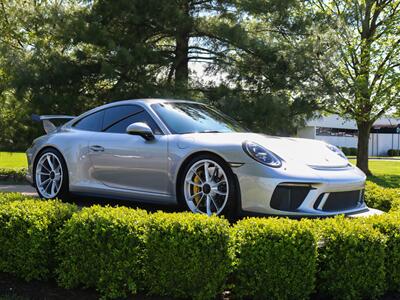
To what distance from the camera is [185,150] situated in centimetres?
471

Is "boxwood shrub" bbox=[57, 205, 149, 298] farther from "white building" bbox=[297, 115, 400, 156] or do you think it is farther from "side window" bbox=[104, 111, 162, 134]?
"white building" bbox=[297, 115, 400, 156]

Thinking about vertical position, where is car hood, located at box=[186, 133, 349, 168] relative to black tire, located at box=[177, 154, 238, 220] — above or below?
above

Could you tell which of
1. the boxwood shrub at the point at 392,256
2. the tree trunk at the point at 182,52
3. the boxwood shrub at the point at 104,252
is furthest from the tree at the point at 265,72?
the boxwood shrub at the point at 104,252

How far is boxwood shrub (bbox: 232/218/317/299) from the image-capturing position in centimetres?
361

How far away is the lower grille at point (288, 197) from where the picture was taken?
4.31m

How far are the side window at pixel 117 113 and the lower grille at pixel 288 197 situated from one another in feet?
6.72

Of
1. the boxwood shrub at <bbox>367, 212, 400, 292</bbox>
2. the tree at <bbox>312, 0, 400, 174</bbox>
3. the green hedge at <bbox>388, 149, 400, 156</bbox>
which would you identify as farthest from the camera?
the green hedge at <bbox>388, 149, 400, 156</bbox>

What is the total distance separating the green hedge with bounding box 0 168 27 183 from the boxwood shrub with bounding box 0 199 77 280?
962 cm

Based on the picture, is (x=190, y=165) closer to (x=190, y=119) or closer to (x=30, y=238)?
(x=190, y=119)

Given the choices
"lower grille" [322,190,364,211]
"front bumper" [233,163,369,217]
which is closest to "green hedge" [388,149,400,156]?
"lower grille" [322,190,364,211]

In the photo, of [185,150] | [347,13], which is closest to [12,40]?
[347,13]

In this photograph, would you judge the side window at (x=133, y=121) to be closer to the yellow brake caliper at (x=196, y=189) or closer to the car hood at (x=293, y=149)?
the car hood at (x=293, y=149)

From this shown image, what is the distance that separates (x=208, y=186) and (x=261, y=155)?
597 mm

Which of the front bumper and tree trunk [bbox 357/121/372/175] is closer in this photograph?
the front bumper
